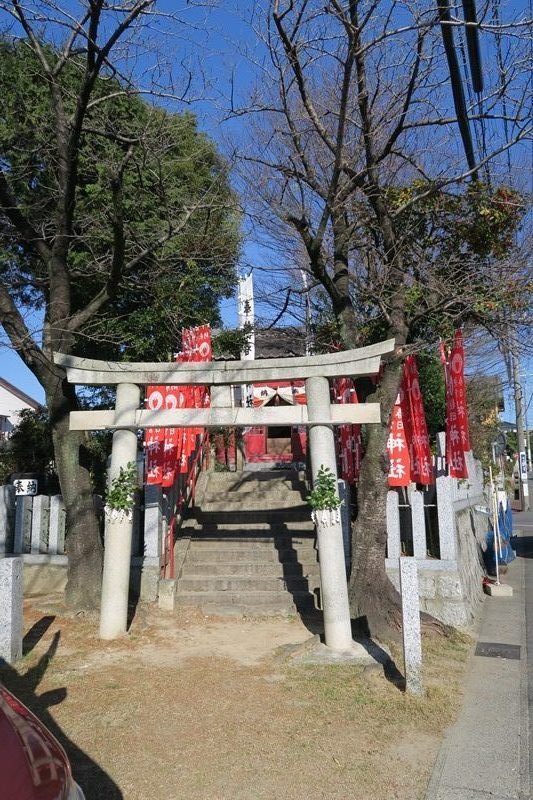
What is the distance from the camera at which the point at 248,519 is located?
11078 millimetres

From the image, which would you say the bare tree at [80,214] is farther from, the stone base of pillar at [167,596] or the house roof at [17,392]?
the house roof at [17,392]

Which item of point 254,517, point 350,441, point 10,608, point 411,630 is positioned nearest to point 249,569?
point 254,517

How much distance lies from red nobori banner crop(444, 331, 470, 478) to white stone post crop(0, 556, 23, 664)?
6.57m

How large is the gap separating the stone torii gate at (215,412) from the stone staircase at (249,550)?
65.7 inches

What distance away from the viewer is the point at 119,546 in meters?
7.44

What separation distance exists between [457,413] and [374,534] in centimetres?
281

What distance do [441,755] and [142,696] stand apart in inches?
104

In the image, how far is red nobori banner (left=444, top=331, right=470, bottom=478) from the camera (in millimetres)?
9609

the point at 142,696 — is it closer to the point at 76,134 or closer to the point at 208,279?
the point at 76,134

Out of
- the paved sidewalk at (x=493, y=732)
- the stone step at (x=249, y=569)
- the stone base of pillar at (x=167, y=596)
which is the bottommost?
the paved sidewalk at (x=493, y=732)

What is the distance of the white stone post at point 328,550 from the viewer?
6824 mm

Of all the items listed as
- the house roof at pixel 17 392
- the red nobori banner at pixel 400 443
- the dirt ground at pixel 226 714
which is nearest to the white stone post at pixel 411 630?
the dirt ground at pixel 226 714

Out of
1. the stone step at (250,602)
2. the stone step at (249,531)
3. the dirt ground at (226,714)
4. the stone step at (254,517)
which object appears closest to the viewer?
→ the dirt ground at (226,714)

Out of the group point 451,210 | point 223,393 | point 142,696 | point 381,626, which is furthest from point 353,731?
point 451,210
